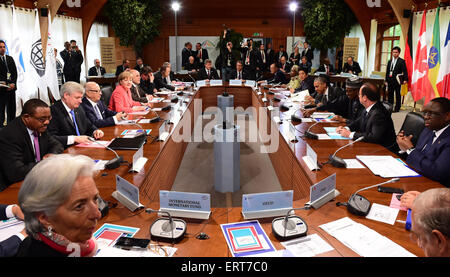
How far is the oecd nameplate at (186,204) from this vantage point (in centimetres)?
161

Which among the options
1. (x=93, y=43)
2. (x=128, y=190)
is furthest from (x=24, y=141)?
(x=93, y=43)

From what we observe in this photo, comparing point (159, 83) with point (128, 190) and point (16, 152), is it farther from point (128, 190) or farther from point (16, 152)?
point (128, 190)

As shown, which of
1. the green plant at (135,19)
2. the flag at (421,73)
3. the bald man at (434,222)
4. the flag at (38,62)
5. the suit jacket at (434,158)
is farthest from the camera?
the green plant at (135,19)

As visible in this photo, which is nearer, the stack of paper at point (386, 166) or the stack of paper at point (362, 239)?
the stack of paper at point (362, 239)

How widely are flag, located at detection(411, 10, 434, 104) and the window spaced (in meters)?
2.27

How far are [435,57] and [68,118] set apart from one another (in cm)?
638

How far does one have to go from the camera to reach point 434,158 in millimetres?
2164

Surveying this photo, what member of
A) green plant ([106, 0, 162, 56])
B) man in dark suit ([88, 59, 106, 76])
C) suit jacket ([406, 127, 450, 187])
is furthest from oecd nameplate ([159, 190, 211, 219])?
green plant ([106, 0, 162, 56])

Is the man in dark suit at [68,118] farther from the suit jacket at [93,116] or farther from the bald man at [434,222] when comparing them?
the bald man at [434,222]

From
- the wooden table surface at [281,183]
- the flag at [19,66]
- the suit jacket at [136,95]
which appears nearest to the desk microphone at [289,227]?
the wooden table surface at [281,183]

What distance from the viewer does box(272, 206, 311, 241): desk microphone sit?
1.43 meters

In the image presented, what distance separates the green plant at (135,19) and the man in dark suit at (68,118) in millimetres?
7940

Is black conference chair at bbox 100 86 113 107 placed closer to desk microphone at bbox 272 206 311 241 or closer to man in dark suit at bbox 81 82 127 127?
man in dark suit at bbox 81 82 127 127

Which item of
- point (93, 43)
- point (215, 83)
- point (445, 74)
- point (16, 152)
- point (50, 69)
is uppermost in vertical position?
point (93, 43)
